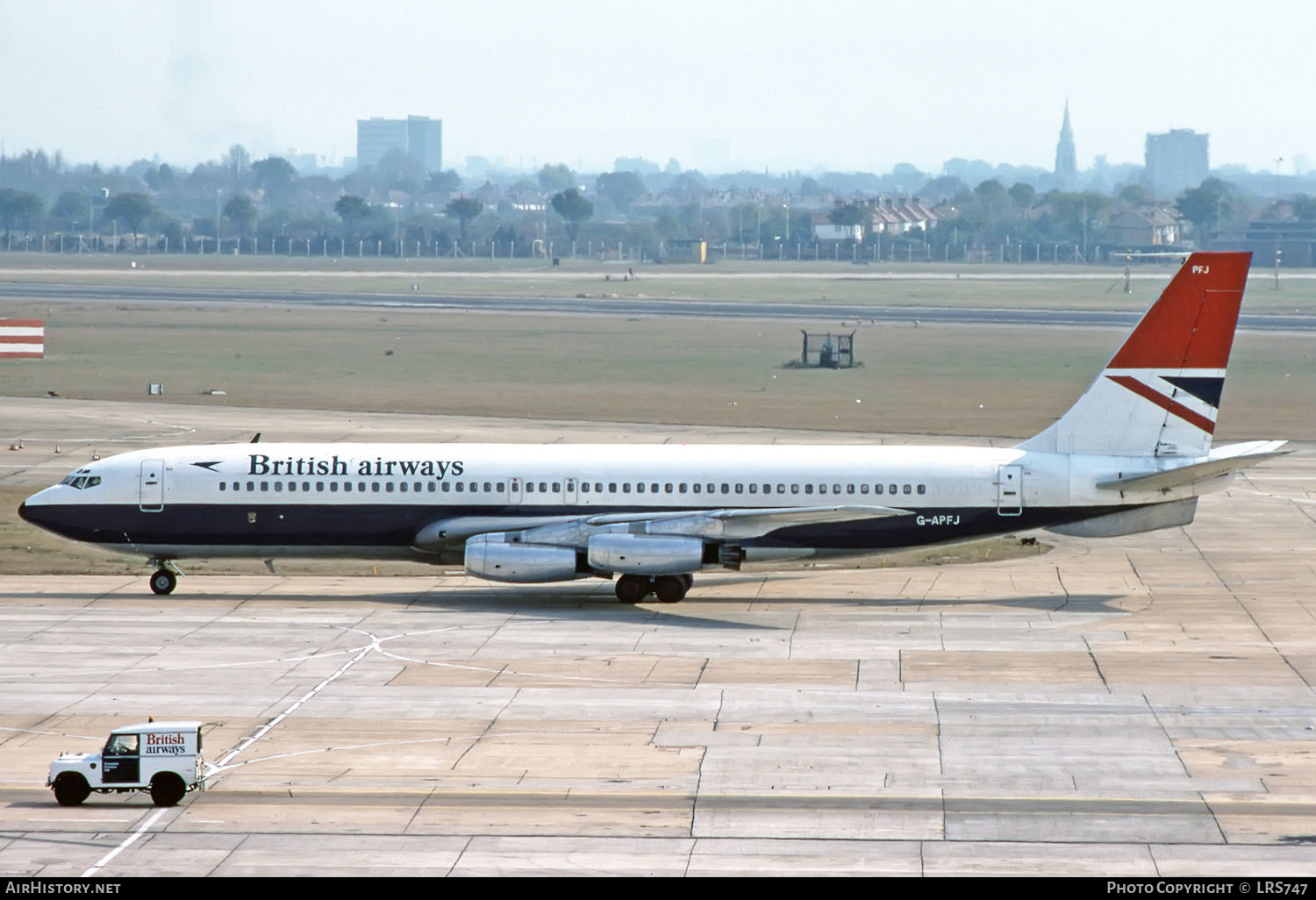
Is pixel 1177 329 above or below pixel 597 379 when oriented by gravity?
above

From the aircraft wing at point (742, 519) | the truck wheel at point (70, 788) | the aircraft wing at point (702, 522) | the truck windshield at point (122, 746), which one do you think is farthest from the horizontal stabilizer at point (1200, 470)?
the truck wheel at point (70, 788)

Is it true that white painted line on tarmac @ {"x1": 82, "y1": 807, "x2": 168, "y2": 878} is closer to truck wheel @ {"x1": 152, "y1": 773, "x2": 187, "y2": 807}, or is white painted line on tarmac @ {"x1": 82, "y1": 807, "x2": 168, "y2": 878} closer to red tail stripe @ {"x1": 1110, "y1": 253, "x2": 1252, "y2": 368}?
truck wheel @ {"x1": 152, "y1": 773, "x2": 187, "y2": 807}

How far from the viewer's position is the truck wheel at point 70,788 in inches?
1129

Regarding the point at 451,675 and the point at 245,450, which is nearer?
the point at 451,675

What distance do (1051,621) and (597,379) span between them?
230ft

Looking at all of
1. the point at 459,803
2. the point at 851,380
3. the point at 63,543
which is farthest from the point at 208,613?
the point at 851,380

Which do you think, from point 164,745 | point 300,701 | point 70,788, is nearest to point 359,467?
point 300,701

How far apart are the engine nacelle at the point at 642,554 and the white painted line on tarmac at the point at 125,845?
779 inches

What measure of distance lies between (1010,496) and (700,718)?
650 inches

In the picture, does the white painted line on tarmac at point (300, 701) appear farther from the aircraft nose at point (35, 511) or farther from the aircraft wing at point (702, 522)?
the aircraft nose at point (35, 511)

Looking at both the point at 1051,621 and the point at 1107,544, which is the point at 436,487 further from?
the point at 1107,544

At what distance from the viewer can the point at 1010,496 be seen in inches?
1913

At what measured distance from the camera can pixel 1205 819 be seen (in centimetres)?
2817

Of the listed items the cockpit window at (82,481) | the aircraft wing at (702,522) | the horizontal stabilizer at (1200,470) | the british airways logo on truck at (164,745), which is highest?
the horizontal stabilizer at (1200,470)
